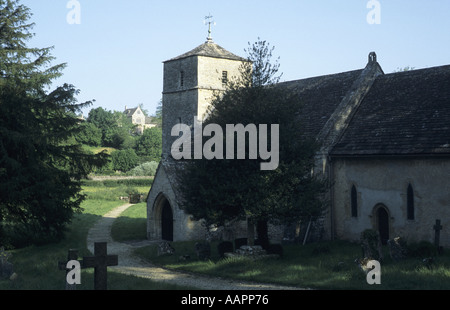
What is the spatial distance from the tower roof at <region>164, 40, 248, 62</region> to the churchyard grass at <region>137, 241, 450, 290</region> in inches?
648

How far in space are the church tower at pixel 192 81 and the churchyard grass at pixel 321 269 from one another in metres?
13.5

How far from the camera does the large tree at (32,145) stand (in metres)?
23.0

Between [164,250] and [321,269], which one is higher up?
[321,269]

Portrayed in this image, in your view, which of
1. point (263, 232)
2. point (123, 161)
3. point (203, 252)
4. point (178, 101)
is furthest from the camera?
point (123, 161)

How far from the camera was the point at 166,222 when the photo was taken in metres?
30.8

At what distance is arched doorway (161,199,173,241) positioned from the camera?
30422mm

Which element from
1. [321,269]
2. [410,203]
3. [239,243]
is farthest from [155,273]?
[410,203]

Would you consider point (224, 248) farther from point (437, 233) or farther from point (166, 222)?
point (166, 222)

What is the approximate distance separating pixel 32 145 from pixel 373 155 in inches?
666

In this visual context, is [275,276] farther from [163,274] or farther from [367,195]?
[367,195]

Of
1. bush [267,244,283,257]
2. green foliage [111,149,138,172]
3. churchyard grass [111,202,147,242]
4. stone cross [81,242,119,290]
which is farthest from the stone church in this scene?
green foliage [111,149,138,172]

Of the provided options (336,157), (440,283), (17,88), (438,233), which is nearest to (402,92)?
(336,157)

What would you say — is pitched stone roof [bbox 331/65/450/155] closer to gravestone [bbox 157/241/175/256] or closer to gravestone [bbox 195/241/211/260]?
gravestone [bbox 195/241/211/260]

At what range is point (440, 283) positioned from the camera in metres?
14.6
